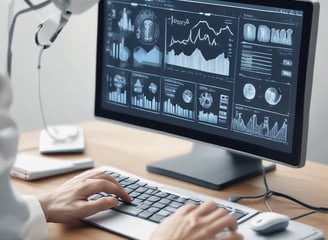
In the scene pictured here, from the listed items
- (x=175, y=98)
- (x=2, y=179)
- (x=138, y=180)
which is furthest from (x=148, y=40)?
(x=2, y=179)

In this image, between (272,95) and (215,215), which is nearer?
(215,215)

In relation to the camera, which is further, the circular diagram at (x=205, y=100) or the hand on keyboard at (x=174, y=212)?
the circular diagram at (x=205, y=100)

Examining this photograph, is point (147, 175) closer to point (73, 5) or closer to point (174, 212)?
point (174, 212)

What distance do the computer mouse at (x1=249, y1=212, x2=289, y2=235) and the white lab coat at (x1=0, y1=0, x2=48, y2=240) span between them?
0.38 metres

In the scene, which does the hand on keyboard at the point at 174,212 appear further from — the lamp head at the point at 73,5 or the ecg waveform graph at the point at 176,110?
the lamp head at the point at 73,5

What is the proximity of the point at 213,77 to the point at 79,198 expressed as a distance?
40cm

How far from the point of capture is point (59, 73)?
8.49ft

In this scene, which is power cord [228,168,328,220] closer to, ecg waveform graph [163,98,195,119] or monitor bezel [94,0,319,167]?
monitor bezel [94,0,319,167]

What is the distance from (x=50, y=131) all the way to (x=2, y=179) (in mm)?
764

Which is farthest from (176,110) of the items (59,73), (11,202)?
(59,73)

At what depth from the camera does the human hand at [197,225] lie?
1.20 meters

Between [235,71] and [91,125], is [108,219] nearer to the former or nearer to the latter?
[235,71]

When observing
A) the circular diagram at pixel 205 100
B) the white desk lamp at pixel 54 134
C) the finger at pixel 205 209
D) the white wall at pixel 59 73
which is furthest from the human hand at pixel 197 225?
the white wall at pixel 59 73

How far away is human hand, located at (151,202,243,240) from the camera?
3.92 ft
